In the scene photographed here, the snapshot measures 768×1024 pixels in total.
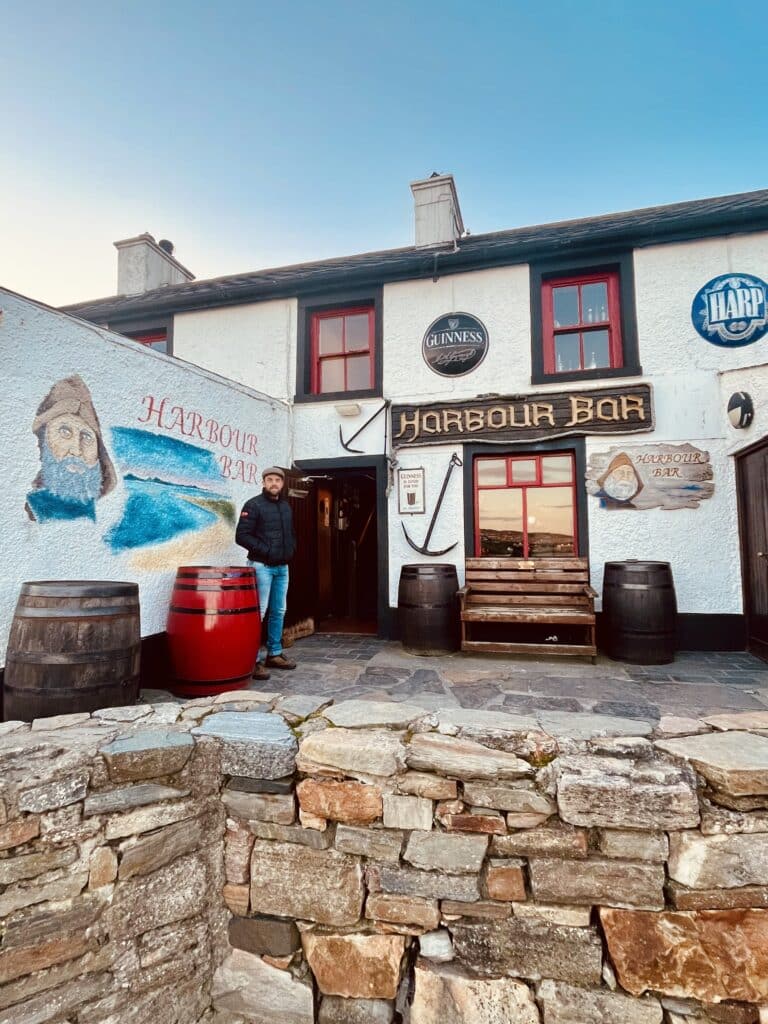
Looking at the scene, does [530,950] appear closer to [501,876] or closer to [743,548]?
[501,876]

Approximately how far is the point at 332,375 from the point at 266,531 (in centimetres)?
300

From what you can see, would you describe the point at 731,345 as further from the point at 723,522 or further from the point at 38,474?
the point at 38,474

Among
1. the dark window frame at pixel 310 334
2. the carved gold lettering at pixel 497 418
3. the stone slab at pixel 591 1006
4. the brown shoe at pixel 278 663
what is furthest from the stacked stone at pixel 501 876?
the dark window frame at pixel 310 334

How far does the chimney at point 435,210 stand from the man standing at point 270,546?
4.11 metres

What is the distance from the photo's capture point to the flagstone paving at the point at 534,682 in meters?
3.00

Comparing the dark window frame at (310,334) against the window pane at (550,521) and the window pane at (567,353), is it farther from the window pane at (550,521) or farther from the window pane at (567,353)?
the window pane at (550,521)

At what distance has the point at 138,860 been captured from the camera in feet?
6.26

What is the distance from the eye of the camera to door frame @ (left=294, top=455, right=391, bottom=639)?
5.43 metres

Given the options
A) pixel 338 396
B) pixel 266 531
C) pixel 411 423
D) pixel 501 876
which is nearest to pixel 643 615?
pixel 501 876

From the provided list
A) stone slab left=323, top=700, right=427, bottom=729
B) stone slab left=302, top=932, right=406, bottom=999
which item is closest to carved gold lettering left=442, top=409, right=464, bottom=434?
stone slab left=323, top=700, right=427, bottom=729

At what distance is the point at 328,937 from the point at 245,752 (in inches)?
32.8

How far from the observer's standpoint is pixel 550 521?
5242 millimetres

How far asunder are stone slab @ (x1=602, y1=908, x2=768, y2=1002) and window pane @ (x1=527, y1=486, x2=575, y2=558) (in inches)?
144

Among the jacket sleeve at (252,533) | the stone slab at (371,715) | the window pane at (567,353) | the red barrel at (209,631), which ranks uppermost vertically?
the window pane at (567,353)
